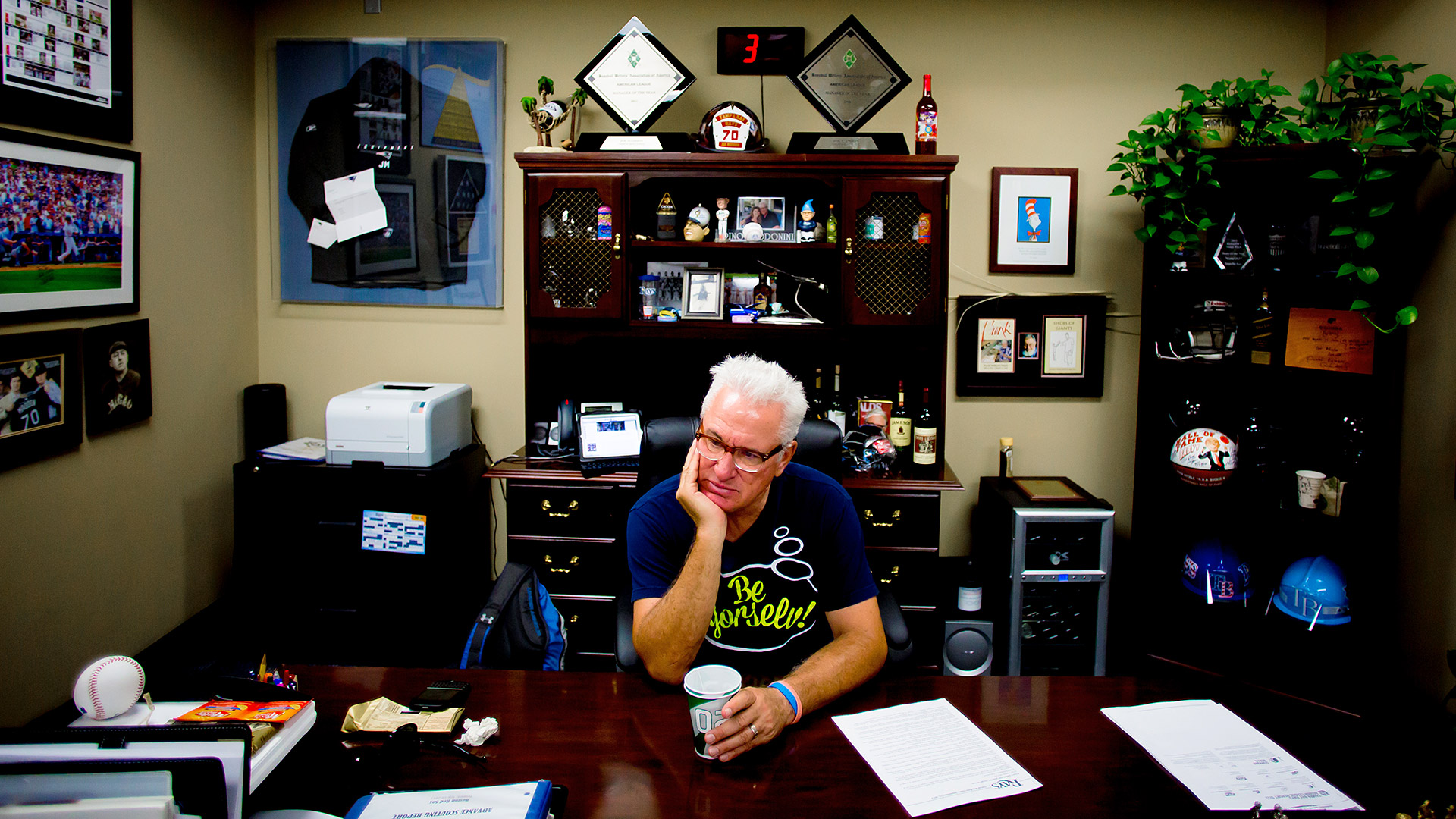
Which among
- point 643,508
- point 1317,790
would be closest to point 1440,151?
point 1317,790

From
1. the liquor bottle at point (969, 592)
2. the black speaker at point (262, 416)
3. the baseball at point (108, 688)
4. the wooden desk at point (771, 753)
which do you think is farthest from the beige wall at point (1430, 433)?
the black speaker at point (262, 416)

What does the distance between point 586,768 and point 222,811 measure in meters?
0.46

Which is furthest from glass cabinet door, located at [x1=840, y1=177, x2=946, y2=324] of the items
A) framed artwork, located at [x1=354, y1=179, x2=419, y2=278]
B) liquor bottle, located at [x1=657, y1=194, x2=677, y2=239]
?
framed artwork, located at [x1=354, y1=179, x2=419, y2=278]

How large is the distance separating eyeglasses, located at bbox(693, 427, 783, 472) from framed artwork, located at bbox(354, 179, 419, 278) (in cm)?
224

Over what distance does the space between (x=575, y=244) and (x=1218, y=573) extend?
2603 millimetres

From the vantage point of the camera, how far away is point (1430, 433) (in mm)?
2605

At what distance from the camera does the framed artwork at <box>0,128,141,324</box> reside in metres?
2.37

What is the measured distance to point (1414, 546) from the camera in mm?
2676

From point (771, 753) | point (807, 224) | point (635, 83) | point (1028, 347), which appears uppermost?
point (635, 83)

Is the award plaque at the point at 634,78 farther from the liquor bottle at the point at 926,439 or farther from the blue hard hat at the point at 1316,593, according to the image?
the blue hard hat at the point at 1316,593

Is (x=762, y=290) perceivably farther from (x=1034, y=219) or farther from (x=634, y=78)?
(x=1034, y=219)

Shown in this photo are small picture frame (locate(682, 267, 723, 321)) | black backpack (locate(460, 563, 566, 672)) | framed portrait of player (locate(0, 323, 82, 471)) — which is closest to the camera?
black backpack (locate(460, 563, 566, 672))

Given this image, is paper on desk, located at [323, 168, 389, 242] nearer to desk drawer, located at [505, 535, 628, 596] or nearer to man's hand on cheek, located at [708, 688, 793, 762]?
desk drawer, located at [505, 535, 628, 596]

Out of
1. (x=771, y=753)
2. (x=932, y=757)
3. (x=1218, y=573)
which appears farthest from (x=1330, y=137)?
(x=771, y=753)
